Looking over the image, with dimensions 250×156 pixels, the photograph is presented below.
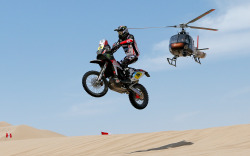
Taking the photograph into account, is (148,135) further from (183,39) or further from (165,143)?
(183,39)

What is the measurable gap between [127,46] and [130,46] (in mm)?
94

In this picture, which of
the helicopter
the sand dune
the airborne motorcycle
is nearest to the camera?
the airborne motorcycle

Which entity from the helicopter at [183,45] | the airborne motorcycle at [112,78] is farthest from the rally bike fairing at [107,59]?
the helicopter at [183,45]

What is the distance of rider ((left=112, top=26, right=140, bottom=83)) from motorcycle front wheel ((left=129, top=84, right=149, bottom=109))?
25.7 inches

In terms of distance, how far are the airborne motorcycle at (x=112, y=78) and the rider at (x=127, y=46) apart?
0.16 m

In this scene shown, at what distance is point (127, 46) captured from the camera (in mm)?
13625

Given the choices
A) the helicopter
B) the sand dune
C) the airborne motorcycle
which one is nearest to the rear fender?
the airborne motorcycle

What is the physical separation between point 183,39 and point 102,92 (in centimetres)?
791

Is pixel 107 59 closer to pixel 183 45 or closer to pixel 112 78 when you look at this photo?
pixel 112 78

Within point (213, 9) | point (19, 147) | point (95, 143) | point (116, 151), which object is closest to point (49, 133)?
point (19, 147)

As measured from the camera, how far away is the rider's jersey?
44.2 ft

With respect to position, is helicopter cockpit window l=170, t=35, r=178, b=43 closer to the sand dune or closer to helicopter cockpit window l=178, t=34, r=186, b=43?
helicopter cockpit window l=178, t=34, r=186, b=43

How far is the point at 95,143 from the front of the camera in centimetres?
2050

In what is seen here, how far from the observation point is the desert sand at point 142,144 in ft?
52.7
